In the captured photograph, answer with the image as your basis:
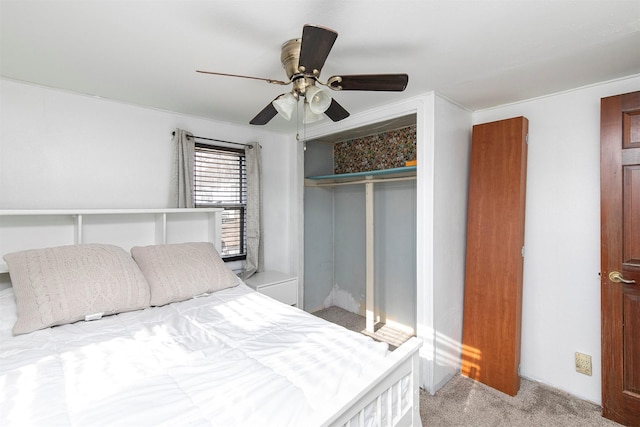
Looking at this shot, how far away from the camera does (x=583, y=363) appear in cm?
219

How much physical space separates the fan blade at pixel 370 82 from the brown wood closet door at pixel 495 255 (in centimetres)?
135

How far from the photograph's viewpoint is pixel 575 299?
7.34ft

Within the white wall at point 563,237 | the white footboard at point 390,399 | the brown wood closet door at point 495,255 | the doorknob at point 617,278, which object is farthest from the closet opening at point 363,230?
the white footboard at point 390,399

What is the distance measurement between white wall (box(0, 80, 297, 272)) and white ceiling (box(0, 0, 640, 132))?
162mm

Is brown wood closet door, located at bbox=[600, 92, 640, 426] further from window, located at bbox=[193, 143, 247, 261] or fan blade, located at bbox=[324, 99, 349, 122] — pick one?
window, located at bbox=[193, 143, 247, 261]

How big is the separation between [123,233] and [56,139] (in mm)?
816

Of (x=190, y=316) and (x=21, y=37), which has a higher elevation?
(x=21, y=37)

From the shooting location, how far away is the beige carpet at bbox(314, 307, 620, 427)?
1.96 m

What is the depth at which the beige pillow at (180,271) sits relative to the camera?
199cm

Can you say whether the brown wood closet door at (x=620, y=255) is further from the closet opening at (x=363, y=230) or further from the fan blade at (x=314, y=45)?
the fan blade at (x=314, y=45)

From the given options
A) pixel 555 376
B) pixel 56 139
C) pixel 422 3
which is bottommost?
pixel 555 376

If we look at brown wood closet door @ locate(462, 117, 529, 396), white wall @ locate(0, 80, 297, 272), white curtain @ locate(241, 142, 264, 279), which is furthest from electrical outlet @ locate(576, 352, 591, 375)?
white wall @ locate(0, 80, 297, 272)

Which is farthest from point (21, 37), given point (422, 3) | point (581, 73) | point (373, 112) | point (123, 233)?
point (581, 73)

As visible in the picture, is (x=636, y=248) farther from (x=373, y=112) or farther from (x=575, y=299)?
(x=373, y=112)
